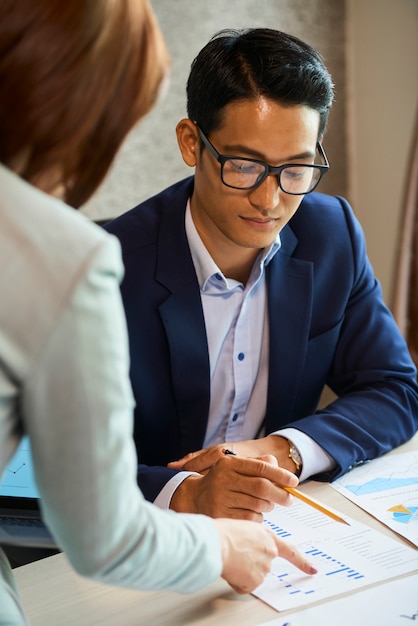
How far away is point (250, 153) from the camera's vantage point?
150cm

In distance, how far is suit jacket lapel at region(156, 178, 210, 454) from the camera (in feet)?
5.22

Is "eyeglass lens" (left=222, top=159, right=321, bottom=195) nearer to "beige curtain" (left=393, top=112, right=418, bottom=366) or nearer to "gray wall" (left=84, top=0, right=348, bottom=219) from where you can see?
"gray wall" (left=84, top=0, right=348, bottom=219)

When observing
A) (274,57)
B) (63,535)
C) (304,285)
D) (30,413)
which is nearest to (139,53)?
(30,413)

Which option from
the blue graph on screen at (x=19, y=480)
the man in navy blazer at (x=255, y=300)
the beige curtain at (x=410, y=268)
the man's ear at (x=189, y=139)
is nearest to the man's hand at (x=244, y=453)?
the man in navy blazer at (x=255, y=300)

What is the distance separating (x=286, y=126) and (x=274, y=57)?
0.16 metres

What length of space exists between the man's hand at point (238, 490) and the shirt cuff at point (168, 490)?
13mm

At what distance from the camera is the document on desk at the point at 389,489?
4.16 feet

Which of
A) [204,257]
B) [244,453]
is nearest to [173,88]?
[204,257]

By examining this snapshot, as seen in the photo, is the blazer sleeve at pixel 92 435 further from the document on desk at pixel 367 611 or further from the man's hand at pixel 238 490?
the man's hand at pixel 238 490

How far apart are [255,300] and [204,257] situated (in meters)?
0.15

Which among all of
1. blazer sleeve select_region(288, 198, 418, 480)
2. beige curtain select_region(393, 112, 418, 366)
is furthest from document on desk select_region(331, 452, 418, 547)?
beige curtain select_region(393, 112, 418, 366)

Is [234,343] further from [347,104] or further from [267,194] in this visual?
[347,104]

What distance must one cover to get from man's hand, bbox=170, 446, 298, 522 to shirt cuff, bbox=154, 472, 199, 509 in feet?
0.04

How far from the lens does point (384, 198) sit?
10.6 ft
